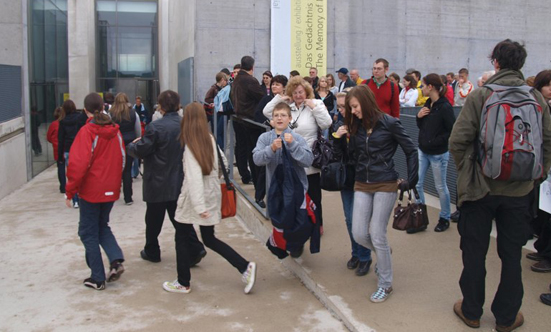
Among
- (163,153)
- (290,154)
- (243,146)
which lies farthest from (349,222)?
(243,146)

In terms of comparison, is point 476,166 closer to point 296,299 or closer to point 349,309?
point 349,309

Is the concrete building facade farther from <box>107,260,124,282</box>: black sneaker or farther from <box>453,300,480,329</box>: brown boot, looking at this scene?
<box>453,300,480,329</box>: brown boot

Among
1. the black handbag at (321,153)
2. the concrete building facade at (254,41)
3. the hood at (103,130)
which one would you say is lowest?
the black handbag at (321,153)

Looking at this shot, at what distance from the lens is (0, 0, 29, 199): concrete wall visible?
10656 mm

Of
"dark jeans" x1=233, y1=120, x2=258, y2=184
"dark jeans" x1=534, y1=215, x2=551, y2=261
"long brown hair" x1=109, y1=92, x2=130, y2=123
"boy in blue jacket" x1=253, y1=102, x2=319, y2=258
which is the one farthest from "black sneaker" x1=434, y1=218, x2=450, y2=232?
"long brown hair" x1=109, y1=92, x2=130, y2=123

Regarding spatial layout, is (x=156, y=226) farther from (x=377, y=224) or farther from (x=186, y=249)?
(x=377, y=224)

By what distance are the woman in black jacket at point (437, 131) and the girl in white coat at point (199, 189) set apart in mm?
2415

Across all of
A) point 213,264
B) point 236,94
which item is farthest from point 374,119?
point 236,94

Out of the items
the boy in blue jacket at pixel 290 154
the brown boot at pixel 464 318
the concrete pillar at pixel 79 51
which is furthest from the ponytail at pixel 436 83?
the concrete pillar at pixel 79 51

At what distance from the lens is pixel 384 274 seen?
462 cm

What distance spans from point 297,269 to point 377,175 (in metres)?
1.62

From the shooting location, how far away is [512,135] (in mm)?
3615

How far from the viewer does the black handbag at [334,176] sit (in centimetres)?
504

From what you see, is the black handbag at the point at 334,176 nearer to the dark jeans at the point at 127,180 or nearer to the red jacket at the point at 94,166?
the red jacket at the point at 94,166
